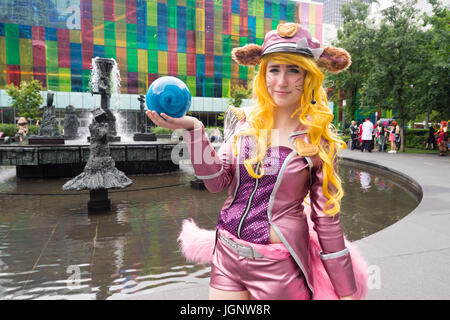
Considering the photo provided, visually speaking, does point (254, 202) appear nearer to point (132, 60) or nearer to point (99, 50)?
point (132, 60)

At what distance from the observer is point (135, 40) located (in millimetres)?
36500

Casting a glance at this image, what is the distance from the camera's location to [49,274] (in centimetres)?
383

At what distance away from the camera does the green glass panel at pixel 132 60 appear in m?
36.4

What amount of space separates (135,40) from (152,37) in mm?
Answer: 1865

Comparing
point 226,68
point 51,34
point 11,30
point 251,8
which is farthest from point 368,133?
point 11,30

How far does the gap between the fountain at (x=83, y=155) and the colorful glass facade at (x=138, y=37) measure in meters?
26.4

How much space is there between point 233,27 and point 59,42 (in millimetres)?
18932

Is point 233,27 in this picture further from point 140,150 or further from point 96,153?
point 96,153

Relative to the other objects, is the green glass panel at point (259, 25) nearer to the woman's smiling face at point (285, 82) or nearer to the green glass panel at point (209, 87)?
the green glass panel at point (209, 87)

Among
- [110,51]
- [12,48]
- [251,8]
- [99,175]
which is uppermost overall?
[251,8]

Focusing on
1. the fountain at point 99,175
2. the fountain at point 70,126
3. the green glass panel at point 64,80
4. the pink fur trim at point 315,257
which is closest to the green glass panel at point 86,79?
the green glass panel at point 64,80

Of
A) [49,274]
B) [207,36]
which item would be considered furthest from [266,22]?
[49,274]

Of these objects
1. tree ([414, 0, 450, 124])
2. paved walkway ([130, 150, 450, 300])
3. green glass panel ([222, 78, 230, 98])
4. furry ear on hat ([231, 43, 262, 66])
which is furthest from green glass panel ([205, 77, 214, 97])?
furry ear on hat ([231, 43, 262, 66])
